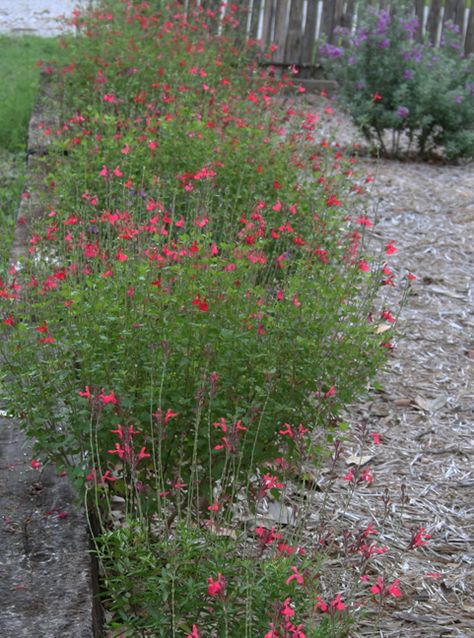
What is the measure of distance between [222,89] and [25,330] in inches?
→ 183

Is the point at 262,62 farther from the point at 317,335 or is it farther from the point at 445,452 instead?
the point at 317,335

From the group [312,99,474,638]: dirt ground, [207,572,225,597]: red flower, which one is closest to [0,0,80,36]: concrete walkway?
[312,99,474,638]: dirt ground

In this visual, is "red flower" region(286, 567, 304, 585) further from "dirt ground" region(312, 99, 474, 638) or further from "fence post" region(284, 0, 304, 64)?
"fence post" region(284, 0, 304, 64)

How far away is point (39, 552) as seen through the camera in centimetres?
263

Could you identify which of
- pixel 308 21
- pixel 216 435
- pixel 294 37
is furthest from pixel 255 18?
pixel 216 435

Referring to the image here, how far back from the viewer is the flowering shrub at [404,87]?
851 cm

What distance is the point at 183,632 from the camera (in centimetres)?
253

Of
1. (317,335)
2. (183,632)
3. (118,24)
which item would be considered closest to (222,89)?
(118,24)

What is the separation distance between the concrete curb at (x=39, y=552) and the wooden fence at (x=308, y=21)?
8792mm

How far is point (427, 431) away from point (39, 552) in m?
2.22

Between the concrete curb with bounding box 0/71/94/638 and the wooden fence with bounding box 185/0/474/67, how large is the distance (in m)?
8.79

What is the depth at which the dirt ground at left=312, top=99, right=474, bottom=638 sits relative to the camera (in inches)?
124

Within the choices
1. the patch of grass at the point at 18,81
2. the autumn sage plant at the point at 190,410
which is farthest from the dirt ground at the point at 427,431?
the patch of grass at the point at 18,81

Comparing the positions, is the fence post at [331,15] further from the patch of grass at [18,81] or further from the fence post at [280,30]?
the patch of grass at [18,81]
